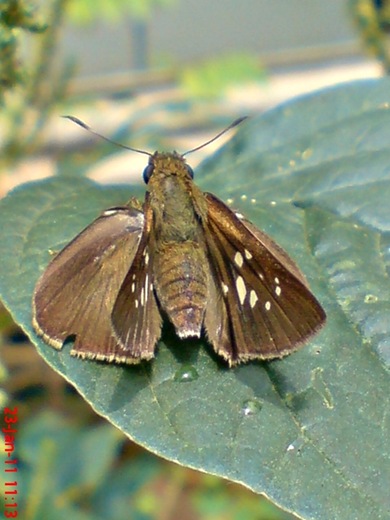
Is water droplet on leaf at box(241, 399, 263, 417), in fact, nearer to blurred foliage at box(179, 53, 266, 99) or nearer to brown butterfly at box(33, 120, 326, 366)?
brown butterfly at box(33, 120, 326, 366)

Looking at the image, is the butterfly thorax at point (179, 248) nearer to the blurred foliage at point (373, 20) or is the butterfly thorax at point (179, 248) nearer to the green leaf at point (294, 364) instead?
Result: the green leaf at point (294, 364)

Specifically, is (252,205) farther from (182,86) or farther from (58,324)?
(182,86)

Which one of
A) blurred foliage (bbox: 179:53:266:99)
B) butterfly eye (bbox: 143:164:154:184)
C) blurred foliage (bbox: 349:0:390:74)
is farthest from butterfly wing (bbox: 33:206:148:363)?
blurred foliage (bbox: 179:53:266:99)

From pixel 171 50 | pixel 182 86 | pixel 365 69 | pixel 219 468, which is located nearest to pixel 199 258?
pixel 219 468

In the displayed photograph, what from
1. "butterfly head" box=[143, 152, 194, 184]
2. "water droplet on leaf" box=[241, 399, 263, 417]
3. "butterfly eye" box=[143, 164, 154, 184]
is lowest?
→ "water droplet on leaf" box=[241, 399, 263, 417]

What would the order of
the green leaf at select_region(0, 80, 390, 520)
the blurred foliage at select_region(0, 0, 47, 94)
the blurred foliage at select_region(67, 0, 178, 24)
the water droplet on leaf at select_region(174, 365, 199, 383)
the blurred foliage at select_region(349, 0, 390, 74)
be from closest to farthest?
the green leaf at select_region(0, 80, 390, 520)
the water droplet on leaf at select_region(174, 365, 199, 383)
the blurred foliage at select_region(0, 0, 47, 94)
the blurred foliage at select_region(349, 0, 390, 74)
the blurred foliage at select_region(67, 0, 178, 24)

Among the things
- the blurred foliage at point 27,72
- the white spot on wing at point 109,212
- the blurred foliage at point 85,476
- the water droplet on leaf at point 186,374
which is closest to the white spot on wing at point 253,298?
the water droplet on leaf at point 186,374

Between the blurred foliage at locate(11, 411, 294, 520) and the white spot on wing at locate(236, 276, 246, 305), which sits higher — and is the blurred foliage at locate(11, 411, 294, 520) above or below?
below
